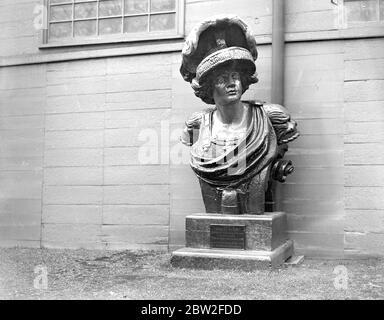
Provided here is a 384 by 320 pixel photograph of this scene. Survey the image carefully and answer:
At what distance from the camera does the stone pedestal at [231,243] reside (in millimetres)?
4742

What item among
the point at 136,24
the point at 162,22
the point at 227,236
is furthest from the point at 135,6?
the point at 227,236

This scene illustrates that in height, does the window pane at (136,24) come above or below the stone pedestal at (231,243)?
above

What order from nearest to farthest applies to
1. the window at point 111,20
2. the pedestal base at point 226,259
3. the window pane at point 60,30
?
the pedestal base at point 226,259, the window at point 111,20, the window pane at point 60,30

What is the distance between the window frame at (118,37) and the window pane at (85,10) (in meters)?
0.16

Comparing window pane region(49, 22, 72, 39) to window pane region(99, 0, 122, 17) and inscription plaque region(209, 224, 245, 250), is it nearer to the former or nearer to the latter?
window pane region(99, 0, 122, 17)

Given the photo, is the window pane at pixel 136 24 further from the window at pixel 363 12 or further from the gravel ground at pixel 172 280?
the gravel ground at pixel 172 280

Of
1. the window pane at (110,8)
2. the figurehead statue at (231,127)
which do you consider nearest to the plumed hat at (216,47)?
the figurehead statue at (231,127)

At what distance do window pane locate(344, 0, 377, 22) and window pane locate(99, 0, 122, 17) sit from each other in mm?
3085

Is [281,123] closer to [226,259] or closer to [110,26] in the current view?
[226,259]

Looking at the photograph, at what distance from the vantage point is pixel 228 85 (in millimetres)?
5207

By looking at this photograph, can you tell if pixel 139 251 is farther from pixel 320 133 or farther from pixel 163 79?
pixel 320 133

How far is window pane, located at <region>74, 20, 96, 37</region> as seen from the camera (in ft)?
23.9

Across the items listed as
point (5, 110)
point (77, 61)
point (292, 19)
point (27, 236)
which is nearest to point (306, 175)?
point (292, 19)

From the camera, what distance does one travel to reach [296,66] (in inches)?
245
